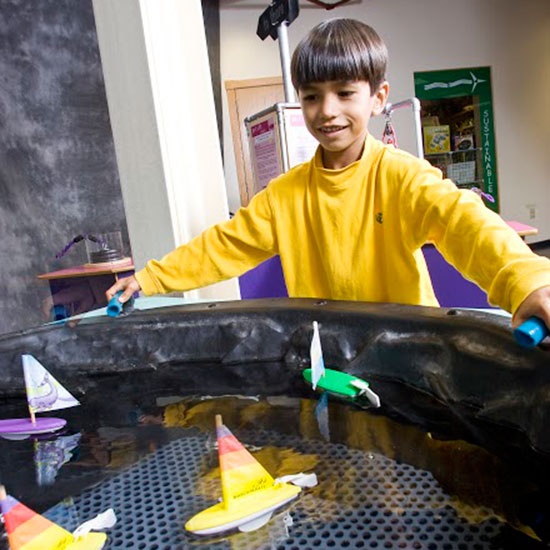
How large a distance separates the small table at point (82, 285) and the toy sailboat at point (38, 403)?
6.12 feet

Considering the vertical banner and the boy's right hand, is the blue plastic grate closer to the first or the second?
the boy's right hand

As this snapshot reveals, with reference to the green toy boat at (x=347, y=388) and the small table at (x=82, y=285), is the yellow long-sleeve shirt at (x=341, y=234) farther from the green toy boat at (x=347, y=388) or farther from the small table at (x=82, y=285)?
the small table at (x=82, y=285)

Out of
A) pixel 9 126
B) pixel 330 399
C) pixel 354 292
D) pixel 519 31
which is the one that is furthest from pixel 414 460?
pixel 519 31

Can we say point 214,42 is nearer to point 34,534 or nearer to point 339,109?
point 339,109

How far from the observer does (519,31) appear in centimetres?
477

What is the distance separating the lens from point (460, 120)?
15.8 ft

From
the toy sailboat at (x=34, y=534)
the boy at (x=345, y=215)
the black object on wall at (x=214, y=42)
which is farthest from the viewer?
the black object on wall at (x=214, y=42)

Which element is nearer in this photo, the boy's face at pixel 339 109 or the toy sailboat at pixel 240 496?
the toy sailboat at pixel 240 496

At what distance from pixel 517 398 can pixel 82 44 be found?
10.2 ft

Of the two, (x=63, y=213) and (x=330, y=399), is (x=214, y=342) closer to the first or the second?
(x=330, y=399)

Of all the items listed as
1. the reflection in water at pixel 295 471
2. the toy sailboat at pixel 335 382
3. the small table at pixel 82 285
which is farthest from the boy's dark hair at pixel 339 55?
the small table at pixel 82 285

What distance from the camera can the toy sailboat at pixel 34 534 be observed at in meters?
0.40

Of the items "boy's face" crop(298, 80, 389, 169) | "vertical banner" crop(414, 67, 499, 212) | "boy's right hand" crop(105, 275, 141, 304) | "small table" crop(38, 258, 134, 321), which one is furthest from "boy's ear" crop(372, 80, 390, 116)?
"vertical banner" crop(414, 67, 499, 212)

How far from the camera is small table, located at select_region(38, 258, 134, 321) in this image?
2.60 m
